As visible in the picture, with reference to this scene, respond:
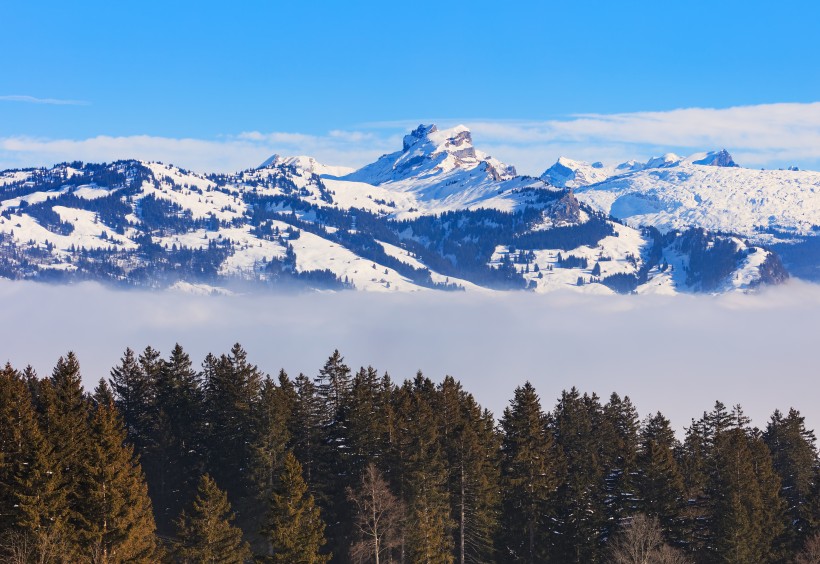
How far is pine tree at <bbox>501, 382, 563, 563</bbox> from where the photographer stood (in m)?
86.5

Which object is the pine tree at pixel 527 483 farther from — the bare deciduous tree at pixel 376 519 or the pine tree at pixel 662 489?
the bare deciduous tree at pixel 376 519

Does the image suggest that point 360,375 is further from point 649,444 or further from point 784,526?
point 784,526

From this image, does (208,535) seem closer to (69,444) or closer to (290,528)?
(290,528)

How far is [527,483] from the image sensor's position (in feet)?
286

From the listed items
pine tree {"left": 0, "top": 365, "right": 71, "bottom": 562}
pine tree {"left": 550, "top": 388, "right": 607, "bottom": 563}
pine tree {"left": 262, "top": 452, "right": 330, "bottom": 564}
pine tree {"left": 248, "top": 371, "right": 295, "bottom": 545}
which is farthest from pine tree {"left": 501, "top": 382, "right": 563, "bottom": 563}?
pine tree {"left": 0, "top": 365, "right": 71, "bottom": 562}

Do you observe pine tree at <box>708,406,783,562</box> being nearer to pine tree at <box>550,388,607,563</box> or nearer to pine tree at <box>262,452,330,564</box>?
pine tree at <box>550,388,607,563</box>

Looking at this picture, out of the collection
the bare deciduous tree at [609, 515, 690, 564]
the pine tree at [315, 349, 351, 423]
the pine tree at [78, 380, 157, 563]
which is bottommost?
the bare deciduous tree at [609, 515, 690, 564]

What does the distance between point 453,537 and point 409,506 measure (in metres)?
8.99

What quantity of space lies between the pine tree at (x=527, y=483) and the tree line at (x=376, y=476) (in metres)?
0.14

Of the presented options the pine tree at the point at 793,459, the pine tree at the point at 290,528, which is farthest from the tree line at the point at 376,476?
the pine tree at the point at 793,459

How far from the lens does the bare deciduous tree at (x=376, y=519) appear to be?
237 ft

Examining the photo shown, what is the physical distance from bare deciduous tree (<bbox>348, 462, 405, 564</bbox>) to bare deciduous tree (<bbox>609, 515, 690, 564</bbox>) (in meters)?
16.3

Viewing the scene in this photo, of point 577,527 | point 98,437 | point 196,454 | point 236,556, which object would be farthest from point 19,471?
point 577,527

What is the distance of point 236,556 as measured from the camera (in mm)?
67062
